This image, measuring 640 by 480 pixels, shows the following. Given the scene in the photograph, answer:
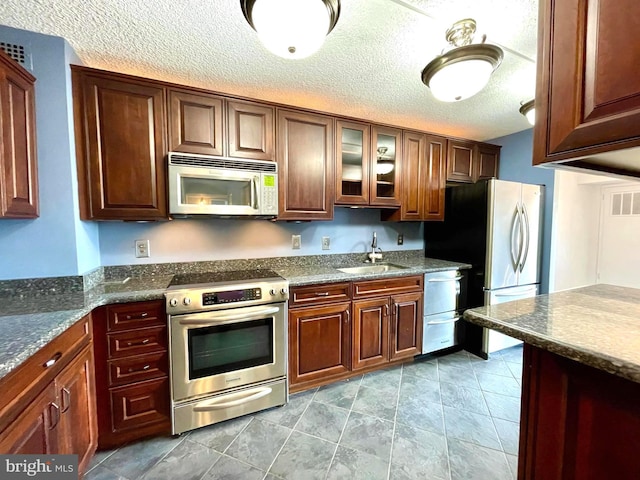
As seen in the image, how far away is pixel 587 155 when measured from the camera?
63 cm

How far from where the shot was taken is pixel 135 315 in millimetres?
1604

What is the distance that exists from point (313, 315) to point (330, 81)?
5.95 ft

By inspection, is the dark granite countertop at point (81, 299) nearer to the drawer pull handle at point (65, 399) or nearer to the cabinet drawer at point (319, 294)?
the cabinet drawer at point (319, 294)

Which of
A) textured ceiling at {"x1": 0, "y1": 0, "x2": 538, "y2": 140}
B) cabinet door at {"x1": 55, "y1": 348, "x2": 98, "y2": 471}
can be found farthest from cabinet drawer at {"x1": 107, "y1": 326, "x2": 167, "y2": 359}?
textured ceiling at {"x1": 0, "y1": 0, "x2": 538, "y2": 140}

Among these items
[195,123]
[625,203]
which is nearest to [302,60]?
[195,123]

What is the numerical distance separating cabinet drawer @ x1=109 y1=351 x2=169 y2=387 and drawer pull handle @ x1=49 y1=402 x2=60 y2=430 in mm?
445

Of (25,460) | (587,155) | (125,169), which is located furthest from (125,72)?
(587,155)

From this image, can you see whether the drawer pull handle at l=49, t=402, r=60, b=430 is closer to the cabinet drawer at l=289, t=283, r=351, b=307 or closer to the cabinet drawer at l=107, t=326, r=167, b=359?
the cabinet drawer at l=107, t=326, r=167, b=359

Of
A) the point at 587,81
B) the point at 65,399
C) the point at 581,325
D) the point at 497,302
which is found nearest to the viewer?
the point at 587,81

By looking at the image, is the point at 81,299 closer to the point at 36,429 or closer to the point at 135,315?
the point at 135,315

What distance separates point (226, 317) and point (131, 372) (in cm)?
62

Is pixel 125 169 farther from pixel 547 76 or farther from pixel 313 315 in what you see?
pixel 547 76

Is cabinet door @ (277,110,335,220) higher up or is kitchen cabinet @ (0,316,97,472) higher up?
cabinet door @ (277,110,335,220)

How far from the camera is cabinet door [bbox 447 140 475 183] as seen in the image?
297 centimetres
